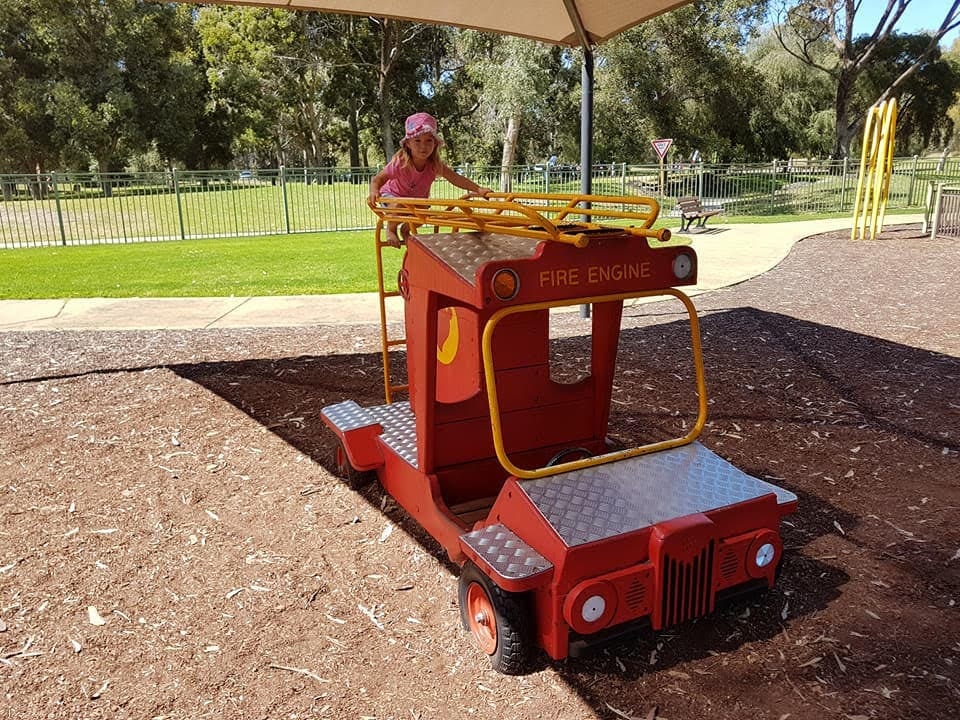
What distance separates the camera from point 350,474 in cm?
407

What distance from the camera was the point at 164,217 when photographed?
19.2m

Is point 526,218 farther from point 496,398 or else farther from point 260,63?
point 260,63

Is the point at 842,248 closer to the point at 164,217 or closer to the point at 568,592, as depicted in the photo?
the point at 568,592

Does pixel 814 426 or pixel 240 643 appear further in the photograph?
pixel 814 426

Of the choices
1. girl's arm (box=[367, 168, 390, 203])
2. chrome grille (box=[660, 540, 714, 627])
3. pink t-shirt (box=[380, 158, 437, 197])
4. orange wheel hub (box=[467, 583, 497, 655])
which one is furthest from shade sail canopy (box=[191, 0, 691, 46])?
orange wheel hub (box=[467, 583, 497, 655])

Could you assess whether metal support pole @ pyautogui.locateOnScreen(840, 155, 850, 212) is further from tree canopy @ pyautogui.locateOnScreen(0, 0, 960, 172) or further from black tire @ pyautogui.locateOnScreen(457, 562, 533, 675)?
black tire @ pyautogui.locateOnScreen(457, 562, 533, 675)

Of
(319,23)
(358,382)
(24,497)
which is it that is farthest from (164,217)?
(319,23)

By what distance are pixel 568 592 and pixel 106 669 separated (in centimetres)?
164

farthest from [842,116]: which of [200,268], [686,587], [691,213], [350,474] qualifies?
[686,587]

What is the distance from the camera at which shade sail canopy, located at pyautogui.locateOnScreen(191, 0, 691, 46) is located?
5.84m

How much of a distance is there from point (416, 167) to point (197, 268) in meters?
8.93

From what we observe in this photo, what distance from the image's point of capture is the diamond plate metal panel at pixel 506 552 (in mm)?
2449

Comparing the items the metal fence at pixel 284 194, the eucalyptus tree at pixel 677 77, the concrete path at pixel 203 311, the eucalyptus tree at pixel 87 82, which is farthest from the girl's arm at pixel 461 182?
the eucalyptus tree at pixel 87 82

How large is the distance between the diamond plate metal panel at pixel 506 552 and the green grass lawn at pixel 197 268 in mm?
7633
